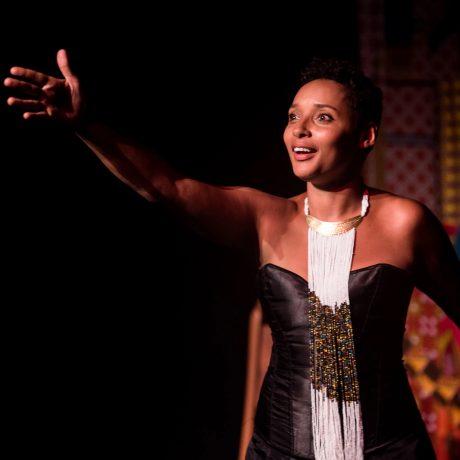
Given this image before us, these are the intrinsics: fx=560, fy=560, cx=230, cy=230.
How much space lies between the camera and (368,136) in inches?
57.9

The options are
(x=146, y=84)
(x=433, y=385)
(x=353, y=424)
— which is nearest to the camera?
(x=353, y=424)

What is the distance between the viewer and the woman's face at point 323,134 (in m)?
1.37

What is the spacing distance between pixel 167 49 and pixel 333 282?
1.06 metres

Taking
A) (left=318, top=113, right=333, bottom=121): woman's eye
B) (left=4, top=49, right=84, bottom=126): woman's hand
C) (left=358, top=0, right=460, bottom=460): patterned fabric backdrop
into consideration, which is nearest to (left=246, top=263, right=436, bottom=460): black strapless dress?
(left=318, top=113, right=333, bottom=121): woman's eye

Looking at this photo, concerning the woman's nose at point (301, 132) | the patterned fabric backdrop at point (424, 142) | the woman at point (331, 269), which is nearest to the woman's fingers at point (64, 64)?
the woman at point (331, 269)

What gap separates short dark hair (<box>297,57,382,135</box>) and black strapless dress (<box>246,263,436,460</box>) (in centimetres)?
40

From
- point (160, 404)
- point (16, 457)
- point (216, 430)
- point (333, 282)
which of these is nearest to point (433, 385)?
point (216, 430)

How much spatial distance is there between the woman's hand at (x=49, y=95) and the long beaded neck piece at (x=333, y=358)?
662 millimetres

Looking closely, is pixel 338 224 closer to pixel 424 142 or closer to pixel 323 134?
pixel 323 134

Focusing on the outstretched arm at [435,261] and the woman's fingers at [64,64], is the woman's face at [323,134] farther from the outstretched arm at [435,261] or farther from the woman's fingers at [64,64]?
the woman's fingers at [64,64]

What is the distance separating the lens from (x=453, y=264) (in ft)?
4.62

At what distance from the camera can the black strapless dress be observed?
1325 millimetres

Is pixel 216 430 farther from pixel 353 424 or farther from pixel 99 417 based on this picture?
pixel 353 424

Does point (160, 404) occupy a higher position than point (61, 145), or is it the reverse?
point (61, 145)
